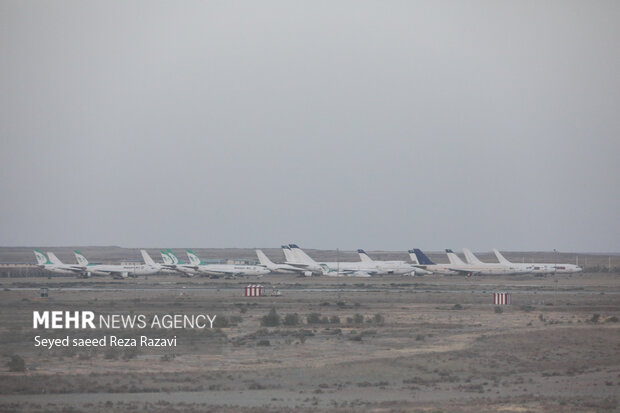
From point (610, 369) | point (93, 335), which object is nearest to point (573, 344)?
point (610, 369)

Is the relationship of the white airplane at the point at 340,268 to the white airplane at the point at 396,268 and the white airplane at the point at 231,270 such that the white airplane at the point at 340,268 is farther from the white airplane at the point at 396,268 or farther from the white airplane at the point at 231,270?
the white airplane at the point at 231,270

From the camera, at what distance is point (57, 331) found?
51.6 meters

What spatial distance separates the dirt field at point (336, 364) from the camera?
3039cm

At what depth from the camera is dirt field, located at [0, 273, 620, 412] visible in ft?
99.7

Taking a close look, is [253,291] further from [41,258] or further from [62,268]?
[41,258]

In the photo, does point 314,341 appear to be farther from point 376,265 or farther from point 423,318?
point 376,265

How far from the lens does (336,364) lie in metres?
40.2

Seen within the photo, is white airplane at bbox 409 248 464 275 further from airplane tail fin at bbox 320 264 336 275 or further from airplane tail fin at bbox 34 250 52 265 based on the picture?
airplane tail fin at bbox 34 250 52 265

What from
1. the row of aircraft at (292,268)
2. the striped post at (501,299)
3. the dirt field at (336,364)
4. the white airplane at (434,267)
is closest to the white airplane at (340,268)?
the row of aircraft at (292,268)

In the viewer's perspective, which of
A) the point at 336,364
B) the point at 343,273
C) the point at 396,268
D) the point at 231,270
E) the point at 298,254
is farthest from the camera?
the point at 298,254

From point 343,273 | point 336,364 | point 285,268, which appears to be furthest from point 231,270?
point 336,364

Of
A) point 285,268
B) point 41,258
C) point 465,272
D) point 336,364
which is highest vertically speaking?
point 41,258

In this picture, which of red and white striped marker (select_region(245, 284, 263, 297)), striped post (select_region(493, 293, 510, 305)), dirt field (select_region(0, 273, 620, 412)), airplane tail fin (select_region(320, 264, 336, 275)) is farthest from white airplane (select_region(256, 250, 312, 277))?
dirt field (select_region(0, 273, 620, 412))

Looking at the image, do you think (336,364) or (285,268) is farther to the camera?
(285,268)
